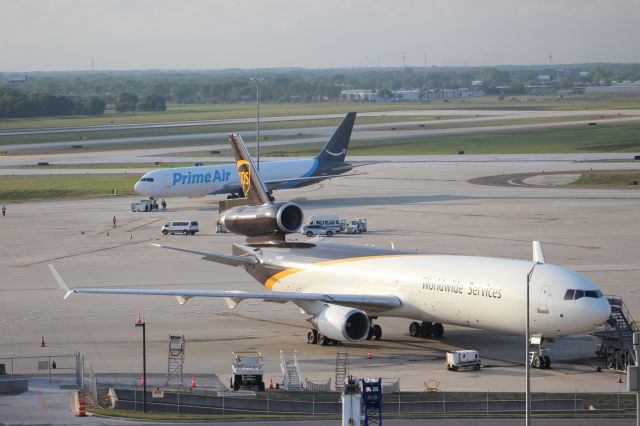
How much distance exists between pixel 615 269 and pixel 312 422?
4039 centimetres

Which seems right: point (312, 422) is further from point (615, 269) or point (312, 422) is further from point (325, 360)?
point (615, 269)

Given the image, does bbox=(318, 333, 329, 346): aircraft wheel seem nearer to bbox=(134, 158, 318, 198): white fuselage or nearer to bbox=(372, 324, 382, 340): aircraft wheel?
bbox=(372, 324, 382, 340): aircraft wheel

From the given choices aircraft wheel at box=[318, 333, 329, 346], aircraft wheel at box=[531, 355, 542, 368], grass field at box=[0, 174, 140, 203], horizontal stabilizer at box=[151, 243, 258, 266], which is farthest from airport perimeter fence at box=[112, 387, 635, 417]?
grass field at box=[0, 174, 140, 203]

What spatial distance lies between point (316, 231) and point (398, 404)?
55180mm

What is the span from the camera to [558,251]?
273 ft

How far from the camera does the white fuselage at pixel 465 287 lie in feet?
157

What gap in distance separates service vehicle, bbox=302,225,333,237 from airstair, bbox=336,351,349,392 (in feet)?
140

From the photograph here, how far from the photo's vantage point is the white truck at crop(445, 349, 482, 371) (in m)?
49.1

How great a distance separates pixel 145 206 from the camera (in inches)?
4464

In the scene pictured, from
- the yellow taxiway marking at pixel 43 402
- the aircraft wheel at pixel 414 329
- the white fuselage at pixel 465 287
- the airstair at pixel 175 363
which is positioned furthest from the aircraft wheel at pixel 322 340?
the yellow taxiway marking at pixel 43 402

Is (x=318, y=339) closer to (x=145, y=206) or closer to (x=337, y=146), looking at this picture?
(x=145, y=206)

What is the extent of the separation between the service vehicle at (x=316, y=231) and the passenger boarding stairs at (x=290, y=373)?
146ft

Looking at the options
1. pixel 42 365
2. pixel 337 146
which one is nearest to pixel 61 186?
pixel 337 146

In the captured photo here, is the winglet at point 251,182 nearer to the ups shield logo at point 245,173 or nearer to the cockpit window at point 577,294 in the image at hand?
the ups shield logo at point 245,173
